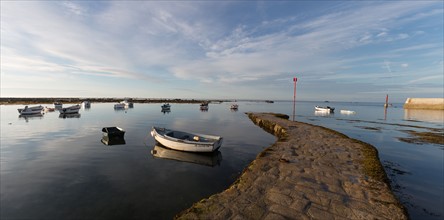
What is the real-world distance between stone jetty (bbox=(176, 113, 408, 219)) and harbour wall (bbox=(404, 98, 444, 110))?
357 feet

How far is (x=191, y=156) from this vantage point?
56.5ft

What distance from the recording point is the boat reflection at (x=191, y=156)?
629 inches

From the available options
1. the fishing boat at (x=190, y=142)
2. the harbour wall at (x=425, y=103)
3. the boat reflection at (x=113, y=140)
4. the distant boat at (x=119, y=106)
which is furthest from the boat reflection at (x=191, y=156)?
the harbour wall at (x=425, y=103)

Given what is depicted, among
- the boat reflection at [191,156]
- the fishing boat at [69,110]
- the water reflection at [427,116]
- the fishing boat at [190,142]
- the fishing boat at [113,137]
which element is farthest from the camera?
the water reflection at [427,116]

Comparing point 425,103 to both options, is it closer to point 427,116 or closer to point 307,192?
point 427,116

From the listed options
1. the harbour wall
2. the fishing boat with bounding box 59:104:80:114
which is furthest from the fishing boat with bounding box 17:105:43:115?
the harbour wall

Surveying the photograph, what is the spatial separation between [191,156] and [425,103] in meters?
119

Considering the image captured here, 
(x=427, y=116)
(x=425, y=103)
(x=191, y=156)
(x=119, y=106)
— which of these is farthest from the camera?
(x=425, y=103)

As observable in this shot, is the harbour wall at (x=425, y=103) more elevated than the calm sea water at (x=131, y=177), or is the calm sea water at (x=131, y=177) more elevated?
the harbour wall at (x=425, y=103)

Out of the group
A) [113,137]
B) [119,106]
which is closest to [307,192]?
[113,137]

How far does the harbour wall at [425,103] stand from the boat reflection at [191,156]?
113 metres

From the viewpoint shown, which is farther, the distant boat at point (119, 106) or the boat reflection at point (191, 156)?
the distant boat at point (119, 106)

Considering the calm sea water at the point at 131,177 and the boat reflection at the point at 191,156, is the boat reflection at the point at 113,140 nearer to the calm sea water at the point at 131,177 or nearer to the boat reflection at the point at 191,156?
the calm sea water at the point at 131,177

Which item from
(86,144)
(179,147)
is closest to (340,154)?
(179,147)
